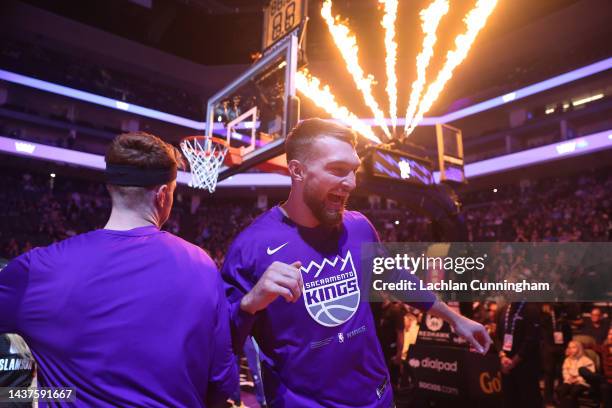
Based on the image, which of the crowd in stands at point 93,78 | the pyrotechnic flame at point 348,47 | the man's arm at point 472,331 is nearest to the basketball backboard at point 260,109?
the pyrotechnic flame at point 348,47

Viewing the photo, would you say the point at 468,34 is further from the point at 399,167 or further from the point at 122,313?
the point at 122,313

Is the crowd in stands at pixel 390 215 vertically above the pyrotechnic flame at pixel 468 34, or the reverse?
the pyrotechnic flame at pixel 468 34

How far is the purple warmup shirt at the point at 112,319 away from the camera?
57.0 inches

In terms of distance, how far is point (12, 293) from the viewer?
150cm

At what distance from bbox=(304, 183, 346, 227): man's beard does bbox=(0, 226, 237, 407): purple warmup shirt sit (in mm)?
952

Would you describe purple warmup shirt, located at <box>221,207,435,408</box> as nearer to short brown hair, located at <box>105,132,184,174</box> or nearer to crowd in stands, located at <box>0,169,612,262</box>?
short brown hair, located at <box>105,132,184,174</box>

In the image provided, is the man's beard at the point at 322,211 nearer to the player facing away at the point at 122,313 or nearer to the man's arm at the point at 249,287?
the man's arm at the point at 249,287

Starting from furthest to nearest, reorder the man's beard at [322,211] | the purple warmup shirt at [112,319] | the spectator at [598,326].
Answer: the spectator at [598,326] < the man's beard at [322,211] < the purple warmup shirt at [112,319]

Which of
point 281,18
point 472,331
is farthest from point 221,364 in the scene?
point 281,18

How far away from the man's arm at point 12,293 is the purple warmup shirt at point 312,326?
2.63ft

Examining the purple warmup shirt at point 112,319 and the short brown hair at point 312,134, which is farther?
the short brown hair at point 312,134

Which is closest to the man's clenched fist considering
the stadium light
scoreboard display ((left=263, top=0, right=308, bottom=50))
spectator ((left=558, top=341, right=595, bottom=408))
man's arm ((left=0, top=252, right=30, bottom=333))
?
man's arm ((left=0, top=252, right=30, bottom=333))

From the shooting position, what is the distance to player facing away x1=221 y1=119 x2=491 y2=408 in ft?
7.01

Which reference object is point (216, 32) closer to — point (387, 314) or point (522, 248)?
point (522, 248)
